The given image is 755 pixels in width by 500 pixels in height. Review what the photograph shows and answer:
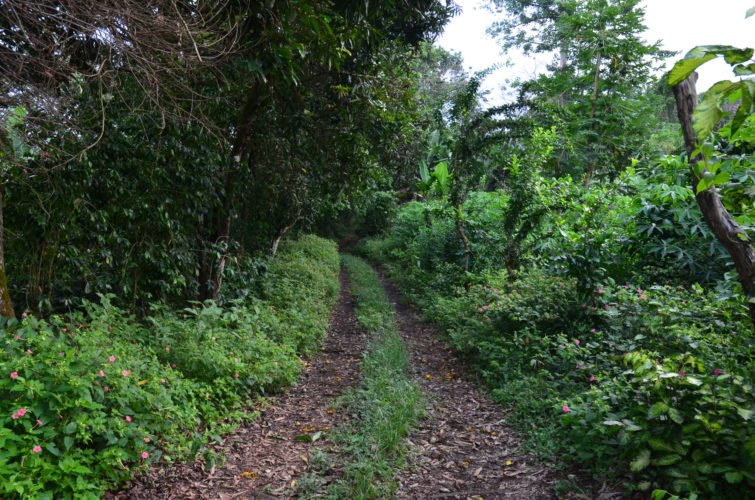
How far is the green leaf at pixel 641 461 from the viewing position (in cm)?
280

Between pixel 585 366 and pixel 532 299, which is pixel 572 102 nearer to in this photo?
pixel 532 299

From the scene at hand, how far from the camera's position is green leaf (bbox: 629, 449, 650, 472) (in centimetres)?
280

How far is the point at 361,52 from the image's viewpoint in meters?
6.39

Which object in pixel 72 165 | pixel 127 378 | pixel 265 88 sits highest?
pixel 265 88

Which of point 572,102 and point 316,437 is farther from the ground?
point 572,102

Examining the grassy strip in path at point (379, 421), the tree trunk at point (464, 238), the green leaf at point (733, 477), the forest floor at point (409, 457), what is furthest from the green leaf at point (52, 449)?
the tree trunk at point (464, 238)

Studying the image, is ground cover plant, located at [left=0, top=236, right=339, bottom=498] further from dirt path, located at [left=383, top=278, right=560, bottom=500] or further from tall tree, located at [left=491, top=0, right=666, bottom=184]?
tall tree, located at [left=491, top=0, right=666, bottom=184]

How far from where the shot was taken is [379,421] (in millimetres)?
4398

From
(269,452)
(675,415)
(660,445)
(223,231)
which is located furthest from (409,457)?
(223,231)

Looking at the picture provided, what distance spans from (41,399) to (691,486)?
426 centimetres

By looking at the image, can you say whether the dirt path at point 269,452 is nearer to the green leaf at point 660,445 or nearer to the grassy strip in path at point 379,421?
the grassy strip in path at point 379,421

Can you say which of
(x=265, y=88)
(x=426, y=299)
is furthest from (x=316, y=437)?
(x=426, y=299)

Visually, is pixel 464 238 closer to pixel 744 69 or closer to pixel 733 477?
pixel 733 477

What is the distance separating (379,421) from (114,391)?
2480mm
